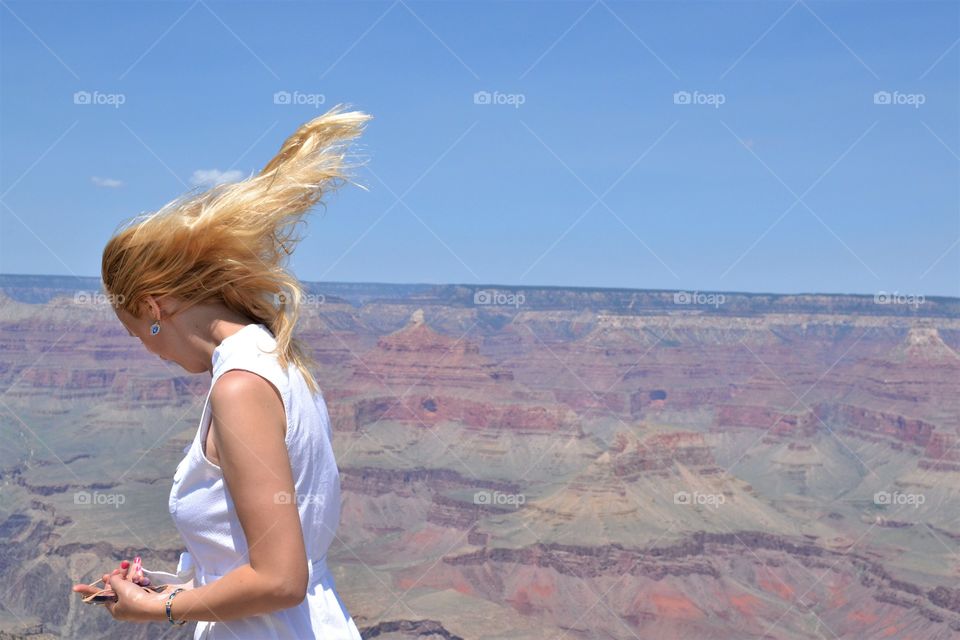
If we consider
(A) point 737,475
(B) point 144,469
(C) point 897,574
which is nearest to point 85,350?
(B) point 144,469

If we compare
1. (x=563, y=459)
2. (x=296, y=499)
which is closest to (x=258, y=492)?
(x=296, y=499)

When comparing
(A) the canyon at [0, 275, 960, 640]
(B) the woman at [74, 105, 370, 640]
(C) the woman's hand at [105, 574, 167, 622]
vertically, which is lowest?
(C) the woman's hand at [105, 574, 167, 622]

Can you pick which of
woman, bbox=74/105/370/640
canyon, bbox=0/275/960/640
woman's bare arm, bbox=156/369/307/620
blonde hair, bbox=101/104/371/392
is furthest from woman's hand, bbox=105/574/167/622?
canyon, bbox=0/275/960/640

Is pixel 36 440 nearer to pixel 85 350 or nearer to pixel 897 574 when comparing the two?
pixel 85 350

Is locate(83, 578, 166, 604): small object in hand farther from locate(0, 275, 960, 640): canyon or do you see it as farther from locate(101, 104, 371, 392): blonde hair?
locate(0, 275, 960, 640): canyon

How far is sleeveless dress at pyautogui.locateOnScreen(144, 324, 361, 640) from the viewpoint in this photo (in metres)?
1.42

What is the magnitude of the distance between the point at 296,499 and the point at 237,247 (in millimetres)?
404

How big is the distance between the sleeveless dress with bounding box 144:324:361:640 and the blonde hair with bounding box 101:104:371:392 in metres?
0.07

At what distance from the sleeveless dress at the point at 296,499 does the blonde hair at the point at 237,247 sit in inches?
2.6

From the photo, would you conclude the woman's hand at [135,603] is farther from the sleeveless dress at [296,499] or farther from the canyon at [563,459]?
the canyon at [563,459]

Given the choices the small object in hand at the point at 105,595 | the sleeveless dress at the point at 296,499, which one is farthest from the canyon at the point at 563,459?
the sleeveless dress at the point at 296,499

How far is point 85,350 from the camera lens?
64.1 metres

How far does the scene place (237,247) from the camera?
4.95 feet

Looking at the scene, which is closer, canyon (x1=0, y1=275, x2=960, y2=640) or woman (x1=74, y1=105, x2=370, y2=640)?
woman (x1=74, y1=105, x2=370, y2=640)
